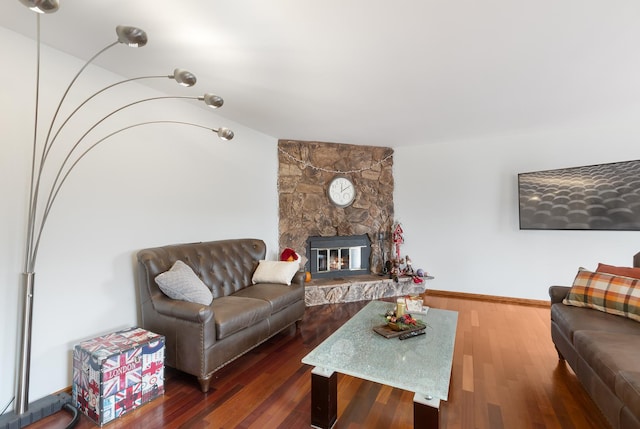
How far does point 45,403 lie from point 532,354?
11.9 feet

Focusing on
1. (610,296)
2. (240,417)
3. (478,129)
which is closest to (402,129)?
(478,129)

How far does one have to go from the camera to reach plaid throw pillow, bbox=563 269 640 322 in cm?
204

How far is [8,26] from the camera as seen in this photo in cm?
180

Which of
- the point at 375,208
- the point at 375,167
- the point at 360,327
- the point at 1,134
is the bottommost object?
the point at 360,327

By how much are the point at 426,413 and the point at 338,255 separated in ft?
10.6

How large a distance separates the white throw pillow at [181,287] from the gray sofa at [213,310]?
61mm

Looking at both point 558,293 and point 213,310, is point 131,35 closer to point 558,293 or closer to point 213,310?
point 213,310

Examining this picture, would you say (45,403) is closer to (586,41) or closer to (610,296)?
(610,296)

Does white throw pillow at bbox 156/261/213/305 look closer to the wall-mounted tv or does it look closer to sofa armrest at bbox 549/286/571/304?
sofa armrest at bbox 549/286/571/304

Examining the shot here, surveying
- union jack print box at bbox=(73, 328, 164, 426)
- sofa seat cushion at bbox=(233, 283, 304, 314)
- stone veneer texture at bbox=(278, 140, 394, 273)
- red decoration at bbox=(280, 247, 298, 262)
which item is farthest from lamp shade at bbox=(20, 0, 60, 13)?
stone veneer texture at bbox=(278, 140, 394, 273)

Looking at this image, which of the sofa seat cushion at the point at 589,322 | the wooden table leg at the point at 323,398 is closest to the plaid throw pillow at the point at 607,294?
the sofa seat cushion at the point at 589,322

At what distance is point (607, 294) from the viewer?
2.15 metres

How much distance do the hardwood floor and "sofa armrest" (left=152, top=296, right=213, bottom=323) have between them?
506 mm

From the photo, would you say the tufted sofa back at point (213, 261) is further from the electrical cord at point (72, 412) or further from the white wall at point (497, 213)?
the white wall at point (497, 213)
